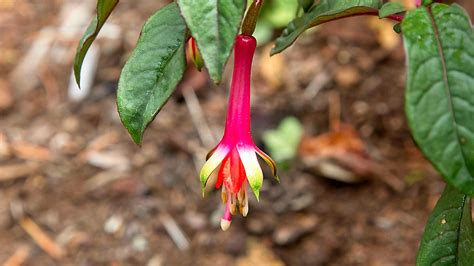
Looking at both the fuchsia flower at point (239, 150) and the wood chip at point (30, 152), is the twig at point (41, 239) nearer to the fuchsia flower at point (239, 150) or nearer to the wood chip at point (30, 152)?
the wood chip at point (30, 152)

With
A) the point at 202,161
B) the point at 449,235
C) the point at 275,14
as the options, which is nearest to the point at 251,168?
the point at 449,235

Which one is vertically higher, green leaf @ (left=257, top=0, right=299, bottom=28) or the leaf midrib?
the leaf midrib

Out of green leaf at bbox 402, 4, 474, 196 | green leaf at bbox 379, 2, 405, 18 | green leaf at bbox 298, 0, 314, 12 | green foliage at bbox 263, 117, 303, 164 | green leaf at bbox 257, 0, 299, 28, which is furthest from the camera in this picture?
green leaf at bbox 257, 0, 299, 28

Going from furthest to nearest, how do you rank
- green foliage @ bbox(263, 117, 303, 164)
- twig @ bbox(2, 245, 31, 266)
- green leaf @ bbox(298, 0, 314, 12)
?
green foliage @ bbox(263, 117, 303, 164)
twig @ bbox(2, 245, 31, 266)
green leaf @ bbox(298, 0, 314, 12)

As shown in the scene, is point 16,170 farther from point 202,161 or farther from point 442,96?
point 442,96

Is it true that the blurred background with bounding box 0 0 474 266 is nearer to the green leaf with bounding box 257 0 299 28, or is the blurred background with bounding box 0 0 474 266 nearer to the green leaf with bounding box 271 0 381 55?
the green leaf with bounding box 257 0 299 28

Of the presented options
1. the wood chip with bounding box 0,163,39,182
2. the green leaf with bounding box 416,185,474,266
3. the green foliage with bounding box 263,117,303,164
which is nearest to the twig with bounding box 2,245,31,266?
the wood chip with bounding box 0,163,39,182

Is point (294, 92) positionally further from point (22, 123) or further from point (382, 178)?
point (22, 123)

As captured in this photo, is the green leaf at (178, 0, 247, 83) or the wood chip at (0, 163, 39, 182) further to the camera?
the wood chip at (0, 163, 39, 182)

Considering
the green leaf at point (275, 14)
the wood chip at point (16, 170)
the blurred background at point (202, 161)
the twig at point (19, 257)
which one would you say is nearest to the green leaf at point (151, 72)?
the blurred background at point (202, 161)

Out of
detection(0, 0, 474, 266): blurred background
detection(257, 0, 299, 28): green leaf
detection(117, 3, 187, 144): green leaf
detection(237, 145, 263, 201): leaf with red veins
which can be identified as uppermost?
detection(117, 3, 187, 144): green leaf
